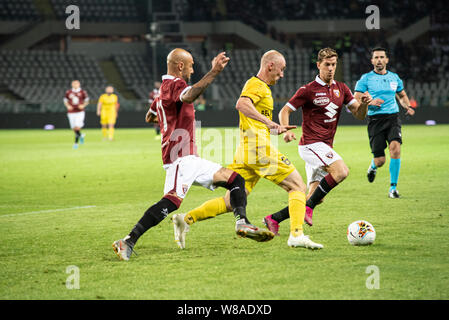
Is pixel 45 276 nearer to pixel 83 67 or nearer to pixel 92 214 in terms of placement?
pixel 92 214

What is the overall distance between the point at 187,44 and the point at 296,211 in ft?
126

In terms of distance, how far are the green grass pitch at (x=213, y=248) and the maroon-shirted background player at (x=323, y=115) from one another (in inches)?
22.1

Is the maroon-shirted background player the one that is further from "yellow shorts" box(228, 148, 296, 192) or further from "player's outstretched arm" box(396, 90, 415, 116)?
"player's outstretched arm" box(396, 90, 415, 116)

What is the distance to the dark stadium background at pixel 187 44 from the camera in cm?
3944

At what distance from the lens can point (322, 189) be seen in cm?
800

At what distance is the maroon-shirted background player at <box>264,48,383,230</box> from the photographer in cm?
789

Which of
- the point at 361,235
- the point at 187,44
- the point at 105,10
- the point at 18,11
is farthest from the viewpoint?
the point at 105,10

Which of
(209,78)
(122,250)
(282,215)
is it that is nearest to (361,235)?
(282,215)

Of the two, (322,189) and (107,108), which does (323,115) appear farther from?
(107,108)

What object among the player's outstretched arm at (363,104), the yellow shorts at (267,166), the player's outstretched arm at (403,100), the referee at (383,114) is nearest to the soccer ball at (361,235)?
the yellow shorts at (267,166)

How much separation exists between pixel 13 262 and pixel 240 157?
2.45m

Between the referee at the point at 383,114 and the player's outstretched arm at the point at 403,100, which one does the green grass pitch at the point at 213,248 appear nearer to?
the referee at the point at 383,114

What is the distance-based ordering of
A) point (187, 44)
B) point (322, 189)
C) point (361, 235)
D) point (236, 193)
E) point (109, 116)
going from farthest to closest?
point (187, 44)
point (109, 116)
point (322, 189)
point (361, 235)
point (236, 193)
